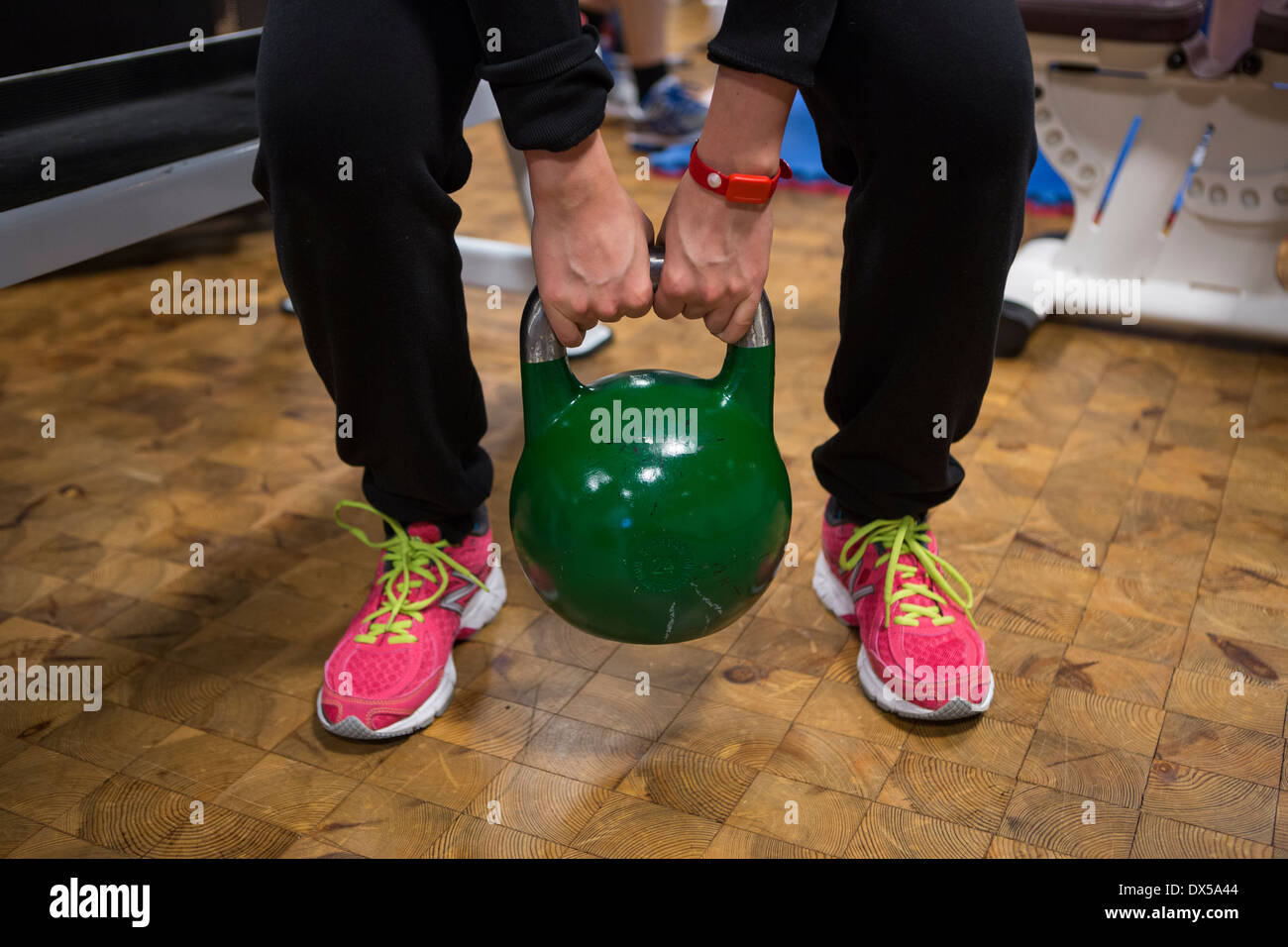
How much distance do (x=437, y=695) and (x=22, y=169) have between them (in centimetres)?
52

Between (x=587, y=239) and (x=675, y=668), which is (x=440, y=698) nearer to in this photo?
(x=675, y=668)

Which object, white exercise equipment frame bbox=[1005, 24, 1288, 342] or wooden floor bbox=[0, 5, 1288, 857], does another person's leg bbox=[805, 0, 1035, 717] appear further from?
white exercise equipment frame bbox=[1005, 24, 1288, 342]

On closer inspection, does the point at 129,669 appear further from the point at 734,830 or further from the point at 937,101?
the point at 937,101

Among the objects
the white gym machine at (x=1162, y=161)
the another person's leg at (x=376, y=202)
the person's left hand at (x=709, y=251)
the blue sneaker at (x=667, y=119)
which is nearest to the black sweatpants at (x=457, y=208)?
the another person's leg at (x=376, y=202)

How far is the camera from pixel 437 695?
0.88m

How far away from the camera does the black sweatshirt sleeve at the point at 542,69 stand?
0.67 metres

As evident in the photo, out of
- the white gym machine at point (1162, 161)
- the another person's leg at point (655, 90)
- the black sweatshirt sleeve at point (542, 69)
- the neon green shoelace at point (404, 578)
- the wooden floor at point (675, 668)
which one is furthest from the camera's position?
the another person's leg at point (655, 90)

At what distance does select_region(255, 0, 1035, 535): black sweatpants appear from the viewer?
71 cm

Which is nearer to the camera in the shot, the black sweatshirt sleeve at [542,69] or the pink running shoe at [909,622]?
the black sweatshirt sleeve at [542,69]

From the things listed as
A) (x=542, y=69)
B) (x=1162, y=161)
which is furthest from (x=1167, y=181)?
(x=542, y=69)

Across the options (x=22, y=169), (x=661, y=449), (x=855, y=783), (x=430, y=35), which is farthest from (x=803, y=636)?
(x=22, y=169)

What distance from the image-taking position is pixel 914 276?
0.78m

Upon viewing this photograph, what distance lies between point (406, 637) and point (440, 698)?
6 cm

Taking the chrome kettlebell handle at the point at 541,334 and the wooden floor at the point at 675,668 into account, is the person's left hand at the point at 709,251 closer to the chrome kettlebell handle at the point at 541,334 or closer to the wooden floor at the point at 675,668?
the chrome kettlebell handle at the point at 541,334
